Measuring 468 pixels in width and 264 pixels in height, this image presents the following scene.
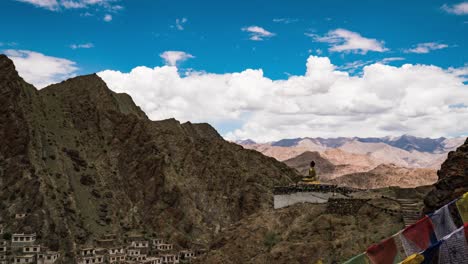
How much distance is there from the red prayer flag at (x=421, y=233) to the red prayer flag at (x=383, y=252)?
1.74 m

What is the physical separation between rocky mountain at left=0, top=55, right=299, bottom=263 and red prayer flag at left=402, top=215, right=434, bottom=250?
8830 centimetres

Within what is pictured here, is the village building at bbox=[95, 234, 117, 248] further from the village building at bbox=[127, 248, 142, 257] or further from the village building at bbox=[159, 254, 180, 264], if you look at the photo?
the village building at bbox=[159, 254, 180, 264]

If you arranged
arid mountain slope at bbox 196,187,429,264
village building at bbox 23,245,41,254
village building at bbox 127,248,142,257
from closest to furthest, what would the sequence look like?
arid mountain slope at bbox 196,187,429,264
village building at bbox 23,245,41,254
village building at bbox 127,248,142,257

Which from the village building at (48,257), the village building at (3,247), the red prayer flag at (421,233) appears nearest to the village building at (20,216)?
the village building at (3,247)

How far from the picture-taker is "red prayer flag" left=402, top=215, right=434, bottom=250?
46.2 ft

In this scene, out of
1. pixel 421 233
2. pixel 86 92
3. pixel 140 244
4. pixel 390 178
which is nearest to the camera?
pixel 421 233

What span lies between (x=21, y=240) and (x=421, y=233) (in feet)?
286

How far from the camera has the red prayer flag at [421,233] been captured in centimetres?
1408

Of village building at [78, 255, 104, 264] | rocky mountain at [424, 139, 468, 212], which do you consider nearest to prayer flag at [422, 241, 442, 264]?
rocky mountain at [424, 139, 468, 212]

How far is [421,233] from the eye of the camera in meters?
14.4

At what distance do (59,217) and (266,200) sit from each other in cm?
4304

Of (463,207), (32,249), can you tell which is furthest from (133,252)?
(463,207)

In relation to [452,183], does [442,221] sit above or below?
below

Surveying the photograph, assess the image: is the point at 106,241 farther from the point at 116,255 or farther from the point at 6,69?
the point at 6,69
